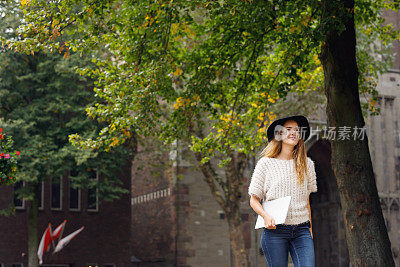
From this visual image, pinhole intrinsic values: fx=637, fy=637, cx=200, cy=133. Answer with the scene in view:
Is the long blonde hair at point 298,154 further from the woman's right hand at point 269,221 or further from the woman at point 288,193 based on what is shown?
the woman's right hand at point 269,221

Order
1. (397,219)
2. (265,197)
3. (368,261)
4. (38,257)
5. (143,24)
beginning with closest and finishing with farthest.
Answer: (265,197) < (368,261) < (143,24) < (38,257) < (397,219)

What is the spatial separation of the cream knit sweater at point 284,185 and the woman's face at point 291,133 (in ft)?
0.62

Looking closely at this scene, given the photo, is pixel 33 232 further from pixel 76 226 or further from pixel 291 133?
pixel 291 133

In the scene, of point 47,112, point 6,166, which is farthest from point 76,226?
point 6,166

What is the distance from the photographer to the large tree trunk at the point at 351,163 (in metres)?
9.57

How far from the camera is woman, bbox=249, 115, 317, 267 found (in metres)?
5.88

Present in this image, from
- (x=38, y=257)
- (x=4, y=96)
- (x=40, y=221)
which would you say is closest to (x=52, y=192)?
(x=40, y=221)

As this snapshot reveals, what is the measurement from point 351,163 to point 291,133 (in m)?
4.09

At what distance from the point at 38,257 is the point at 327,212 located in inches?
668

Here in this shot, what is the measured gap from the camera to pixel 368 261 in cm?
948

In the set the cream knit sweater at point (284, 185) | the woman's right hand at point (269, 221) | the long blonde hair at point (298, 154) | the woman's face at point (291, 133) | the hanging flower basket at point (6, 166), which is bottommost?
the woman's right hand at point (269, 221)

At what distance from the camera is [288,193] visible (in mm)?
5961

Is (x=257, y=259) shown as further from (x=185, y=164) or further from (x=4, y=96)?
(x=4, y=96)

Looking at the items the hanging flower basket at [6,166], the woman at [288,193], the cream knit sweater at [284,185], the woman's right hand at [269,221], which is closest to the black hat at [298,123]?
the woman at [288,193]
